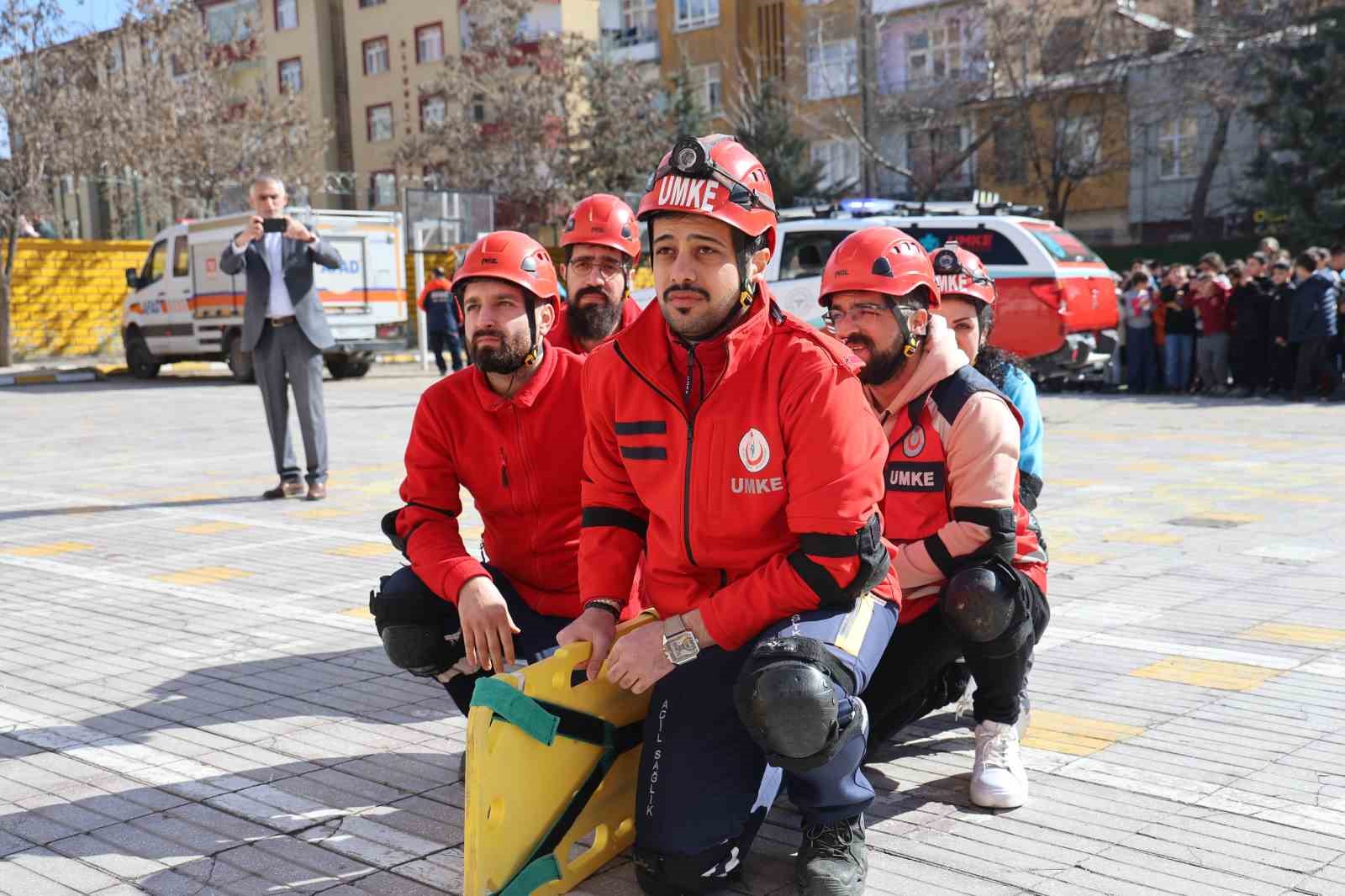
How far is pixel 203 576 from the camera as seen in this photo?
7.50 metres

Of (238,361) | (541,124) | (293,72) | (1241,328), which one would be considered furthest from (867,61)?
(293,72)

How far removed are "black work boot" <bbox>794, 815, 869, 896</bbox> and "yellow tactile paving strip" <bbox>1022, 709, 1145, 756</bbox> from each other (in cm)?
125

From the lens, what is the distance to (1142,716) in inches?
187

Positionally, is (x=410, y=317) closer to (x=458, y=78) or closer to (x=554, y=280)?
(x=458, y=78)

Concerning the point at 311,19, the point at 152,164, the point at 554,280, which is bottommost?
the point at 554,280

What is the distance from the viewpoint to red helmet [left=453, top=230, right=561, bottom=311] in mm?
4164

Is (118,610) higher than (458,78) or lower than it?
lower

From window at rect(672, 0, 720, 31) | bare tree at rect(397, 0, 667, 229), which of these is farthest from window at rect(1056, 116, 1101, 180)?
window at rect(672, 0, 720, 31)

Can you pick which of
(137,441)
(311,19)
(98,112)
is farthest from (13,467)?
(311,19)

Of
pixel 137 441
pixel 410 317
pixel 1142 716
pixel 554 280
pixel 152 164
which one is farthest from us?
pixel 152 164

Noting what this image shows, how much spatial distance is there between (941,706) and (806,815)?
1.23 m

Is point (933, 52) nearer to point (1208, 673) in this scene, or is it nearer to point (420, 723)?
point (1208, 673)

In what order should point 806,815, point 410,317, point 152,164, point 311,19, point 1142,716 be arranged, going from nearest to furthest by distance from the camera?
point 806,815
point 1142,716
point 410,317
point 152,164
point 311,19

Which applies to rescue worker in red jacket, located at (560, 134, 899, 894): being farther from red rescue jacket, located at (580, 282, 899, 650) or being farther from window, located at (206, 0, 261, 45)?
window, located at (206, 0, 261, 45)
